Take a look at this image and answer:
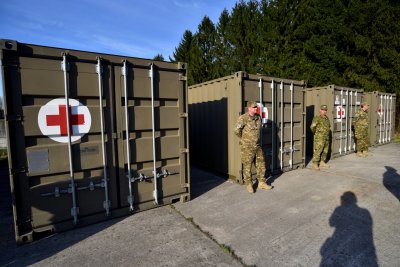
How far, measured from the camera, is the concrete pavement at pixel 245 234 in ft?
8.39

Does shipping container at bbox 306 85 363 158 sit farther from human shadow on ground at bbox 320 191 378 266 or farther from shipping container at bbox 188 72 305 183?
human shadow on ground at bbox 320 191 378 266

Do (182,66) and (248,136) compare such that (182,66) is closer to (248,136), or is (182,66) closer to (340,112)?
(248,136)

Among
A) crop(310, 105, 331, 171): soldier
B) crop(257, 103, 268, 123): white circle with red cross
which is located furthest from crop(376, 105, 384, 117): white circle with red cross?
crop(257, 103, 268, 123): white circle with red cross

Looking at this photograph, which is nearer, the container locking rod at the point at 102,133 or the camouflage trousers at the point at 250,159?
the container locking rod at the point at 102,133

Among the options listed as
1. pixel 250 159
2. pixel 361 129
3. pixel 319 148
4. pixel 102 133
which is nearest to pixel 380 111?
pixel 361 129

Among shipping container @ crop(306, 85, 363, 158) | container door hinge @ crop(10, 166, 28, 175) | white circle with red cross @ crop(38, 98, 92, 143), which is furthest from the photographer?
shipping container @ crop(306, 85, 363, 158)

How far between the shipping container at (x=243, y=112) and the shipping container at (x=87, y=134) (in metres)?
1.55

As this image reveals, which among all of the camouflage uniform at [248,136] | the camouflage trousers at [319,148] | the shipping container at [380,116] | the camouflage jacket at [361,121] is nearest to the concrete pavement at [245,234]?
the camouflage uniform at [248,136]

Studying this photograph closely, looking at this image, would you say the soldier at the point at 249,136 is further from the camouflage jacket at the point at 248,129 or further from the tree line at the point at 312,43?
the tree line at the point at 312,43

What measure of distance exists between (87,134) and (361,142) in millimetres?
8215

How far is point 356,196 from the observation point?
13.9 feet

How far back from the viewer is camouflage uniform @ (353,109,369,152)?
24.7ft

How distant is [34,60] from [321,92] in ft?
24.4

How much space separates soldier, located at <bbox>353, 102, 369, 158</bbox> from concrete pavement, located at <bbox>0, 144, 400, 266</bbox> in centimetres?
338
